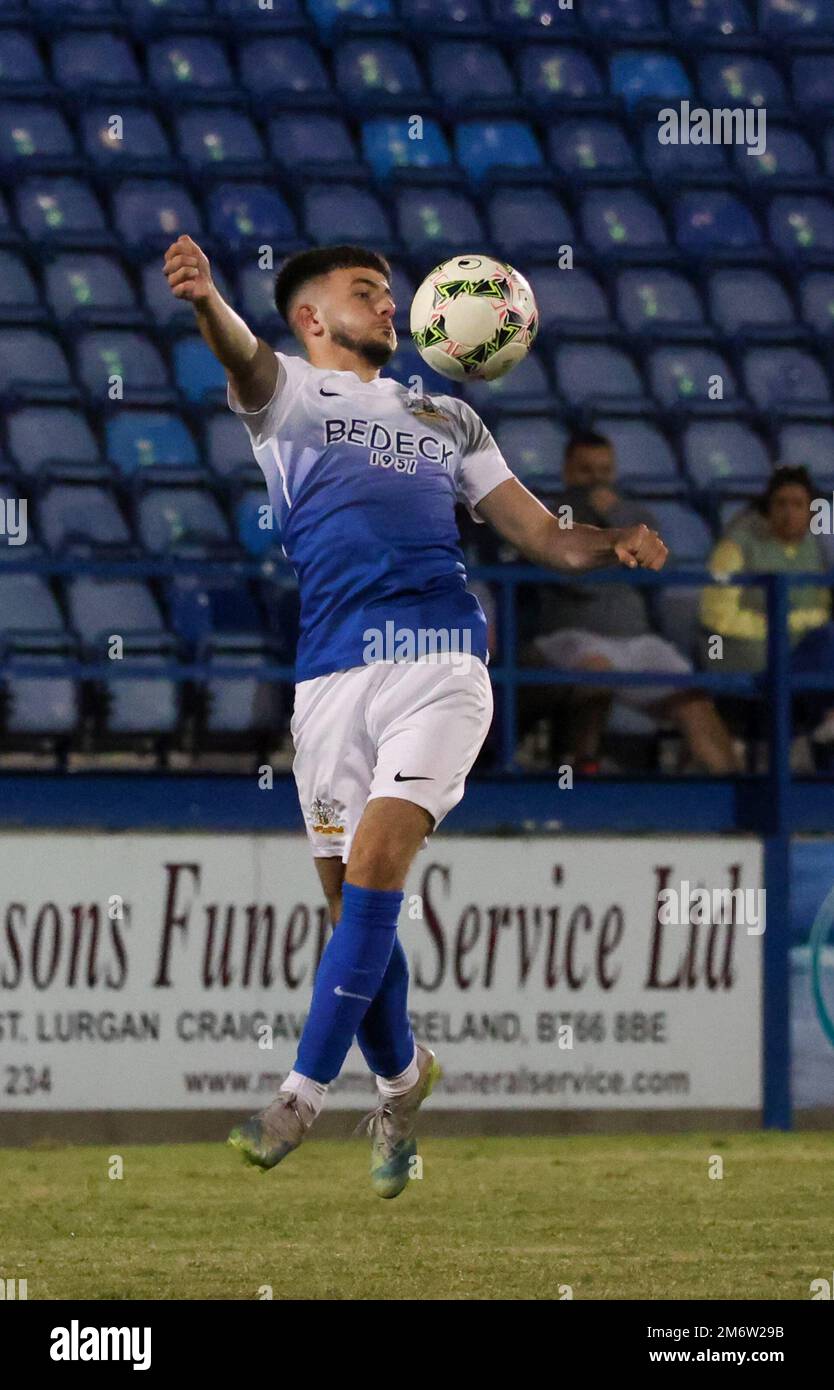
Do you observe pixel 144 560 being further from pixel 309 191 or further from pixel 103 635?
pixel 309 191

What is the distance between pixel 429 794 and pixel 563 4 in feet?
35.5

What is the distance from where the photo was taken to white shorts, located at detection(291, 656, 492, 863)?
17.8ft

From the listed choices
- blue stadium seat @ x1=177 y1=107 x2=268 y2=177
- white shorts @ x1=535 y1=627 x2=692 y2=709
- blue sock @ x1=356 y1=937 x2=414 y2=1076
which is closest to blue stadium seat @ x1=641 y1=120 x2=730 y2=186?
blue stadium seat @ x1=177 y1=107 x2=268 y2=177

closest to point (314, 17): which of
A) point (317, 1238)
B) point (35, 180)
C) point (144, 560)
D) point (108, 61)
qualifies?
point (108, 61)

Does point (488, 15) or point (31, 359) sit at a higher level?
point (488, 15)

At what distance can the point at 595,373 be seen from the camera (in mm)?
12898

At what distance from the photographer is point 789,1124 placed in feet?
31.2

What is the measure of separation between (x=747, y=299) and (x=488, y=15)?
8.83 feet

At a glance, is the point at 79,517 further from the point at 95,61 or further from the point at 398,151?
the point at 398,151

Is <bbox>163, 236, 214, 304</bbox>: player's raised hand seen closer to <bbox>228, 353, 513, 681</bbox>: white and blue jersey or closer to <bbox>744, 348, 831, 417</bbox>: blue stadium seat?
<bbox>228, 353, 513, 681</bbox>: white and blue jersey

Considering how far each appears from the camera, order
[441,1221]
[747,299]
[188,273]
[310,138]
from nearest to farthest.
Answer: [188,273], [441,1221], [310,138], [747,299]

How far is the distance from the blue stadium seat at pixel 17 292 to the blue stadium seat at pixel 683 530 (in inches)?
131

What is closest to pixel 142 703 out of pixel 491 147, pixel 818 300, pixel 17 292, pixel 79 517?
pixel 79 517

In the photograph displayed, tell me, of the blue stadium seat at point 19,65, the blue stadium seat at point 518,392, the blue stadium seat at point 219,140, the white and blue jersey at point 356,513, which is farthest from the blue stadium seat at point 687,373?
the white and blue jersey at point 356,513
